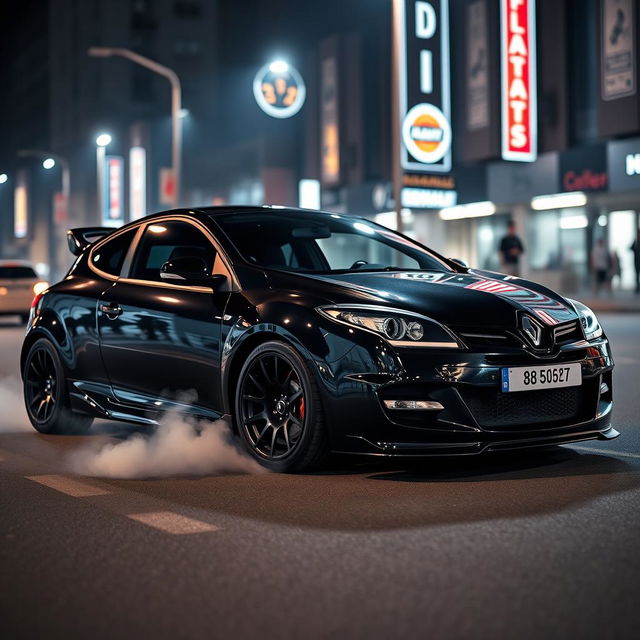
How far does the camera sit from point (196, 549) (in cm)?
513

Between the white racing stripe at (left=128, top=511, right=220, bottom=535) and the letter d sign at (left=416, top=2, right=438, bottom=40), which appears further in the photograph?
the letter d sign at (left=416, top=2, right=438, bottom=40)

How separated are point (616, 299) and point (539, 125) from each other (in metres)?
7.07

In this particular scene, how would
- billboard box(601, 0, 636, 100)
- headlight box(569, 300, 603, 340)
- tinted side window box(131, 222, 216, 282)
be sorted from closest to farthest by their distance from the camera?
1. headlight box(569, 300, 603, 340)
2. tinted side window box(131, 222, 216, 282)
3. billboard box(601, 0, 636, 100)

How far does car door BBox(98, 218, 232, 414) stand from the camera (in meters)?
7.34

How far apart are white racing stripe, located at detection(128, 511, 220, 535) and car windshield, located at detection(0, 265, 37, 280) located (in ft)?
70.0

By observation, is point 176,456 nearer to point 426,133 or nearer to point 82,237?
point 82,237

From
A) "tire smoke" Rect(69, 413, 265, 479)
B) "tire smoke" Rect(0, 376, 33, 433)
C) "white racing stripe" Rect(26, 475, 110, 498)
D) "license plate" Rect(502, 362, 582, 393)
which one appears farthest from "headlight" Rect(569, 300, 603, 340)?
"tire smoke" Rect(0, 376, 33, 433)

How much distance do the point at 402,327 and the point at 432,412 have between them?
0.45m

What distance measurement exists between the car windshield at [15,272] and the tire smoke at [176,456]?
19.3m

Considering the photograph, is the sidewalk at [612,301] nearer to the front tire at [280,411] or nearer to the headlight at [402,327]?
the front tire at [280,411]

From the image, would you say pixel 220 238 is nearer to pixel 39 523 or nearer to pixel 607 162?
pixel 39 523

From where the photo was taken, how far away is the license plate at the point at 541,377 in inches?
258

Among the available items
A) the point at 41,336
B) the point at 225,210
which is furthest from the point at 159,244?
the point at 41,336

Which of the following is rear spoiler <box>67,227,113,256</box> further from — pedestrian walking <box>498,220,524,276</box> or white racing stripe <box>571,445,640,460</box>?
pedestrian walking <box>498,220,524,276</box>
